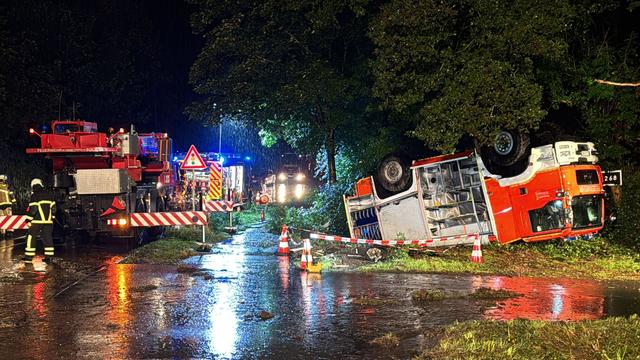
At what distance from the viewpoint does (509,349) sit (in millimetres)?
6023

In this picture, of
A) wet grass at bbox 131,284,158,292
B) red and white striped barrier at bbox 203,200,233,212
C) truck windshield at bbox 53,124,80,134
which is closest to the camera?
wet grass at bbox 131,284,158,292

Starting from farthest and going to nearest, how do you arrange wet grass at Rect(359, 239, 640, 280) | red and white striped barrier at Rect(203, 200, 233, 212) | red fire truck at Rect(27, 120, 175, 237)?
1. red and white striped barrier at Rect(203, 200, 233, 212)
2. red fire truck at Rect(27, 120, 175, 237)
3. wet grass at Rect(359, 239, 640, 280)

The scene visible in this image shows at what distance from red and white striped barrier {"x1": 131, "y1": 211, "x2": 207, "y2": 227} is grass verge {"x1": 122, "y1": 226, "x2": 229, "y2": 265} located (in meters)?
0.56

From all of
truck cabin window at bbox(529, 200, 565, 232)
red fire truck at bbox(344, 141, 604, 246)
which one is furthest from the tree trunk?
truck cabin window at bbox(529, 200, 565, 232)

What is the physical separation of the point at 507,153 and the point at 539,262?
2414 millimetres

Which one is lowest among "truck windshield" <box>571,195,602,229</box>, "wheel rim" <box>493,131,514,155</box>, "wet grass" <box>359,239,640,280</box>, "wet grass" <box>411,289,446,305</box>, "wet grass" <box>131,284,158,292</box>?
"wet grass" <box>411,289,446,305</box>

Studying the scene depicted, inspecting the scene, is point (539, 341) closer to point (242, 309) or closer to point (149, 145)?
point (242, 309)

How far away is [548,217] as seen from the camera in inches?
507

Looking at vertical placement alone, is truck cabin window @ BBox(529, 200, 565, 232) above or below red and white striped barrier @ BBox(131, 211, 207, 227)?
below

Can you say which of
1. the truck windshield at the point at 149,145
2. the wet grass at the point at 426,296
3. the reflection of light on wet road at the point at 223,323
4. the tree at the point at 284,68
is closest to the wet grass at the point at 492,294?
the wet grass at the point at 426,296

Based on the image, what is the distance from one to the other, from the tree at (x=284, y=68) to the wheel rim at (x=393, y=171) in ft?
14.6

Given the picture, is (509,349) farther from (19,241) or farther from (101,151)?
Result: (19,241)

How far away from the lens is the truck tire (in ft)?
43.6

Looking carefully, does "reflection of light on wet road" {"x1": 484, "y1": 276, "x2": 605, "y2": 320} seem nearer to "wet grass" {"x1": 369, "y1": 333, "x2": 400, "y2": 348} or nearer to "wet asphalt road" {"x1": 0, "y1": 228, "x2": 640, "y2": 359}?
"wet asphalt road" {"x1": 0, "y1": 228, "x2": 640, "y2": 359}
